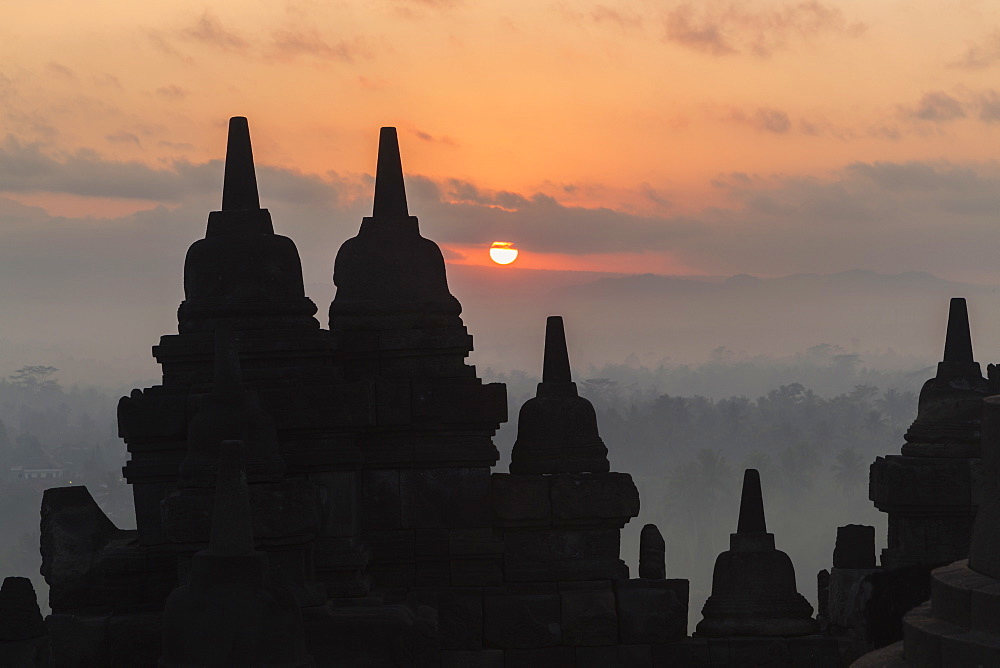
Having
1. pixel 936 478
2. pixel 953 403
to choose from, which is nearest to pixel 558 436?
pixel 936 478

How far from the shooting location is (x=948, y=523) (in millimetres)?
10789

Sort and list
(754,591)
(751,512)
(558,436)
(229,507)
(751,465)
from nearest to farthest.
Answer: (229,507) < (754,591) < (558,436) < (751,512) < (751,465)

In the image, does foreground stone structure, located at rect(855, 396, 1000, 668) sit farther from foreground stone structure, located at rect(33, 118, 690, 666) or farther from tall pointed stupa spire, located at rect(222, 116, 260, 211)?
tall pointed stupa spire, located at rect(222, 116, 260, 211)

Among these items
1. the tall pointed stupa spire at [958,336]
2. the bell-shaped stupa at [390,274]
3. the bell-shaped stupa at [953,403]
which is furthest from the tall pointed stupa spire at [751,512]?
the bell-shaped stupa at [390,274]

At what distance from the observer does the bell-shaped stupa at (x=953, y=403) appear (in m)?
10.9

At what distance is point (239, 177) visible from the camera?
10133mm

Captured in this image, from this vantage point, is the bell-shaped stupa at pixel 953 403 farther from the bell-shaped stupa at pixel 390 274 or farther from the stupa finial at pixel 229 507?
the stupa finial at pixel 229 507

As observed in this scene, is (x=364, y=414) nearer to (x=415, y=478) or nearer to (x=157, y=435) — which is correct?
(x=415, y=478)

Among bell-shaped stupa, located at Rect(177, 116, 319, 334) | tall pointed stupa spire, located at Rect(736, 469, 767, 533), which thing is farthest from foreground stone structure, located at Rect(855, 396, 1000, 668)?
bell-shaped stupa, located at Rect(177, 116, 319, 334)

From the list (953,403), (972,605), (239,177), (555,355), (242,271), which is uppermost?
(239,177)

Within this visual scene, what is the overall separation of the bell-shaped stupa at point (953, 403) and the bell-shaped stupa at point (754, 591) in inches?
66.2

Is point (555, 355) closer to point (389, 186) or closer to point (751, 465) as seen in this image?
point (389, 186)

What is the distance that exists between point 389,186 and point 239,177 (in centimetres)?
134

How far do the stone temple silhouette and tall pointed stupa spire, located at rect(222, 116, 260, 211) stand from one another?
2 cm
